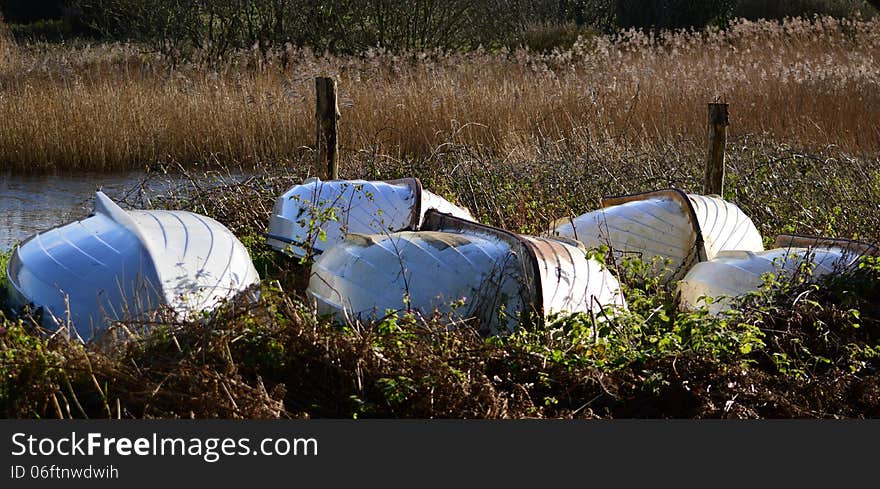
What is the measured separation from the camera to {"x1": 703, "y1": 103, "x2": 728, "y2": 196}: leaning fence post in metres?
7.45

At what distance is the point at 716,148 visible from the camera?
7.46 metres

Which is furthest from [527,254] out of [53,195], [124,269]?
[53,195]

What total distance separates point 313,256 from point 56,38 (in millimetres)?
24567

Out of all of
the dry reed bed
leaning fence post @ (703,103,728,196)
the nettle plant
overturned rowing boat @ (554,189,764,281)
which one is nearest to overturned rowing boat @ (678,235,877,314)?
overturned rowing boat @ (554,189,764,281)

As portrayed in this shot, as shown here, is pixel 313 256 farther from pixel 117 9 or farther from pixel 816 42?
pixel 117 9

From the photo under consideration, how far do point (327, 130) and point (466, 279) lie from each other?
343 cm

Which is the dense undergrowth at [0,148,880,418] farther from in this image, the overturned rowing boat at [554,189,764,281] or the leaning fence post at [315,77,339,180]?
the leaning fence post at [315,77,339,180]

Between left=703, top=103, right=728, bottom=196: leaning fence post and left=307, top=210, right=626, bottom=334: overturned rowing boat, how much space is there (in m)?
2.72

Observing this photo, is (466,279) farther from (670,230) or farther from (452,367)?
(670,230)

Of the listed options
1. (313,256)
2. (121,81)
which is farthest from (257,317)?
(121,81)

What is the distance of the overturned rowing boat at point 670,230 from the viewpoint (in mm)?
6223

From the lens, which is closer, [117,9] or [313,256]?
[313,256]

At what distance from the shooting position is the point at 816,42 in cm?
1658

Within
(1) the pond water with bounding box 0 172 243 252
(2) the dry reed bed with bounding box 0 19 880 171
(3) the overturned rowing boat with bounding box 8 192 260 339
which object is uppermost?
(3) the overturned rowing boat with bounding box 8 192 260 339
